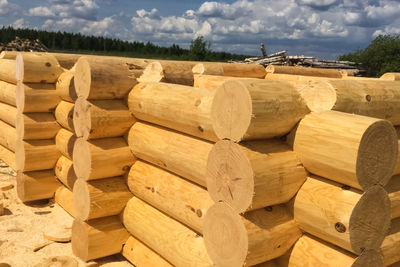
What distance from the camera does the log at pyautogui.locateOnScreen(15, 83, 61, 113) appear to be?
238 inches

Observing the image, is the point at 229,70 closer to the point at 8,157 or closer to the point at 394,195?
the point at 394,195

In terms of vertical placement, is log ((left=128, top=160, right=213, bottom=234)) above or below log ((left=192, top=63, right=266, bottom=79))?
below

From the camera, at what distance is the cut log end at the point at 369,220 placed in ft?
8.18

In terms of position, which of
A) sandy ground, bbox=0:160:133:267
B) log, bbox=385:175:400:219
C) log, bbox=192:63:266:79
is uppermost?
log, bbox=192:63:266:79

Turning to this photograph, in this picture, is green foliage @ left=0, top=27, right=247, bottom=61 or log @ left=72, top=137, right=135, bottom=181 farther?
green foliage @ left=0, top=27, right=247, bottom=61

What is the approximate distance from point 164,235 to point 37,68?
12.6 feet

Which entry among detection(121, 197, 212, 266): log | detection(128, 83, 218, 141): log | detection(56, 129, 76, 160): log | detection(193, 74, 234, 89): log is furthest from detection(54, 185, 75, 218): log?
detection(193, 74, 234, 89): log

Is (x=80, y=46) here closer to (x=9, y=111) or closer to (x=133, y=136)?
(x=9, y=111)

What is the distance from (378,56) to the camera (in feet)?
101

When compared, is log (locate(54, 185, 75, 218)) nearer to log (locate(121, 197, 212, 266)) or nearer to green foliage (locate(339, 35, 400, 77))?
log (locate(121, 197, 212, 266))

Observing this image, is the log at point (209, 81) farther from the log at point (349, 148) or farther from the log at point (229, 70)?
the log at point (349, 148)

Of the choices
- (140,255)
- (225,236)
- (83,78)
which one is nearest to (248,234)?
(225,236)

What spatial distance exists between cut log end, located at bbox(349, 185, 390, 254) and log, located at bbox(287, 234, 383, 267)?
0.07 meters

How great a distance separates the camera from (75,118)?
14.9ft
